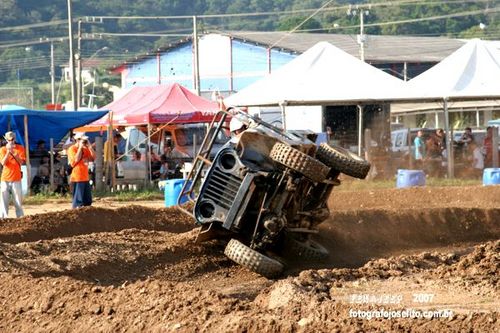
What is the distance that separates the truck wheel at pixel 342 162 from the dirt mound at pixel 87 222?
4553 millimetres

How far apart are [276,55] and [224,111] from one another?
51.4 metres

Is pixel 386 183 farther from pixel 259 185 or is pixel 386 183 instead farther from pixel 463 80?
pixel 259 185

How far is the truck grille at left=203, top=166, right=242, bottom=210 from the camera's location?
13297 mm

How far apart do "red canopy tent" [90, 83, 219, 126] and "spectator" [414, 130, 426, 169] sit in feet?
20.4

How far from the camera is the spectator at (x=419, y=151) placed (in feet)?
103

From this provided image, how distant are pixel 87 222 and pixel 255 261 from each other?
5.32 metres

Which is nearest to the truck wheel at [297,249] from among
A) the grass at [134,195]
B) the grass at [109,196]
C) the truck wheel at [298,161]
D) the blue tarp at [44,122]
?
the truck wheel at [298,161]

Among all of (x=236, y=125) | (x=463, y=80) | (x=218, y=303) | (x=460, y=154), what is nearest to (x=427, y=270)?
(x=236, y=125)

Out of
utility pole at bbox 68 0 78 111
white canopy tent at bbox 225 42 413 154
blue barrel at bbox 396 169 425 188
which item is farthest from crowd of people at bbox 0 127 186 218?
blue barrel at bbox 396 169 425 188

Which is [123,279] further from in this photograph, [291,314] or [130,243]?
[291,314]

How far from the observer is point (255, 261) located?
42.6 ft

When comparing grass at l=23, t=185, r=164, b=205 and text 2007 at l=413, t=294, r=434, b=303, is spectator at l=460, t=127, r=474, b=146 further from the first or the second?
text 2007 at l=413, t=294, r=434, b=303

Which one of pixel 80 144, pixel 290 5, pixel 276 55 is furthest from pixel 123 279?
pixel 290 5

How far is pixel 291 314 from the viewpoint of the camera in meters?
A: 9.10
